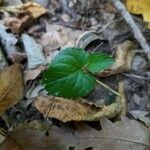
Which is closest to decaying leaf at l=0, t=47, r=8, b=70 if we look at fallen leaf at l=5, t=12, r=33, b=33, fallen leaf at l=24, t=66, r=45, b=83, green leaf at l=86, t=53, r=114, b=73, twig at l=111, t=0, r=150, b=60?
fallen leaf at l=24, t=66, r=45, b=83

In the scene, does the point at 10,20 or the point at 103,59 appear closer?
the point at 103,59

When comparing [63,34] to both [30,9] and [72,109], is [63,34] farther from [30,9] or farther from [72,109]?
[72,109]

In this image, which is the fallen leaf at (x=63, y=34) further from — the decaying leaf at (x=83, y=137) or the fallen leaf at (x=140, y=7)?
the decaying leaf at (x=83, y=137)

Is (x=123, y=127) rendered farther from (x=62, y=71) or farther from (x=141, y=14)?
(x=141, y=14)

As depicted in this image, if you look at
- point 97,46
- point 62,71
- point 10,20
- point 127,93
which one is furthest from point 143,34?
point 10,20

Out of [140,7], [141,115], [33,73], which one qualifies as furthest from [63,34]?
[141,115]

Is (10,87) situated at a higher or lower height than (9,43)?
lower
